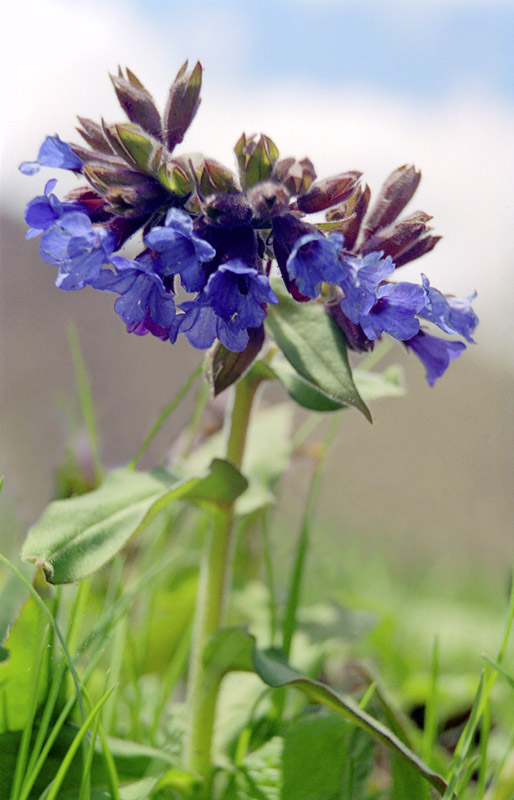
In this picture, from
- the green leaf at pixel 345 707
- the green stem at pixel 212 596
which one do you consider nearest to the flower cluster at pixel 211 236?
the green stem at pixel 212 596

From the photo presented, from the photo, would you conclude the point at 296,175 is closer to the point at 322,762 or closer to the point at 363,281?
the point at 363,281

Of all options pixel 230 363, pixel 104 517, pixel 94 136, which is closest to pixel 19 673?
pixel 104 517

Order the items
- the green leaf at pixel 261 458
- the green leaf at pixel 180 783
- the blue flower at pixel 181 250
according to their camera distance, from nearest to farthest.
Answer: the blue flower at pixel 181 250 < the green leaf at pixel 180 783 < the green leaf at pixel 261 458

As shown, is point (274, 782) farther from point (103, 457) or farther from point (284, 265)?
point (103, 457)

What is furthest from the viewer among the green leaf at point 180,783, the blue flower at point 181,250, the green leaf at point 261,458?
the green leaf at point 261,458

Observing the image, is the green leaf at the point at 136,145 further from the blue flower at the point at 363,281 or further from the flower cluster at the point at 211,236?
the blue flower at the point at 363,281

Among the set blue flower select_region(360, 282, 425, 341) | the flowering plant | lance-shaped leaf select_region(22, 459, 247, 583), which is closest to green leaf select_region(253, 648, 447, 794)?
the flowering plant
